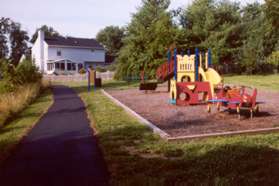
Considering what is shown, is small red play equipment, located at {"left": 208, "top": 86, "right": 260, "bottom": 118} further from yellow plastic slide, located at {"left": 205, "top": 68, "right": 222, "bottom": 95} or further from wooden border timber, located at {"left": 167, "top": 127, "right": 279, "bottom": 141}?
wooden border timber, located at {"left": 167, "top": 127, "right": 279, "bottom": 141}

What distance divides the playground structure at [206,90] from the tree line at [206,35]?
1598 centimetres

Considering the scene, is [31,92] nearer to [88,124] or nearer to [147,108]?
[147,108]

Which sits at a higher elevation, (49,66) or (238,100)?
(49,66)

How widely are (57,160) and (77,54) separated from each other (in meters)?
57.8

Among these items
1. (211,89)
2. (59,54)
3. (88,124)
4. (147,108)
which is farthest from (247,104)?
(59,54)

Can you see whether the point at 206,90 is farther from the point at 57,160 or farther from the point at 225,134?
the point at 57,160

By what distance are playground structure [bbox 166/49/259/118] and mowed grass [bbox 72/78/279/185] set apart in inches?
103

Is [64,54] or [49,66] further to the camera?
[64,54]

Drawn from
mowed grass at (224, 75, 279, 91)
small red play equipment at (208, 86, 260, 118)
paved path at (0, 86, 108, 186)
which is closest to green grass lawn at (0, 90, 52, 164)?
paved path at (0, 86, 108, 186)

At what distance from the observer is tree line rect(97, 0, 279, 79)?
3362 centimetres

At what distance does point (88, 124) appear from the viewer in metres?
9.34

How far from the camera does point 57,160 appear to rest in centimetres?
583

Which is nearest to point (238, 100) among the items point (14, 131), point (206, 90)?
point (206, 90)

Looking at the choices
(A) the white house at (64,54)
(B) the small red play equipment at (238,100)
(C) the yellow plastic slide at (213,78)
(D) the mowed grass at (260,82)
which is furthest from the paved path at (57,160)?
(A) the white house at (64,54)
